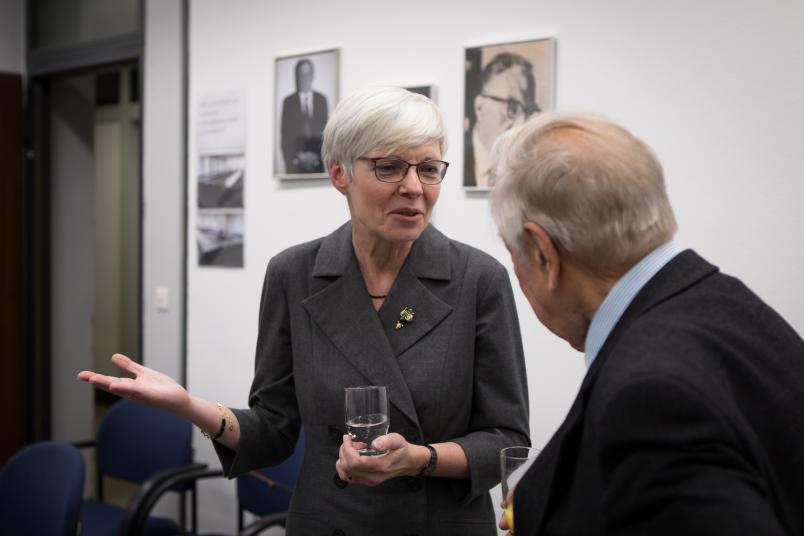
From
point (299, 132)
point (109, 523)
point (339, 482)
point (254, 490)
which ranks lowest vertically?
point (109, 523)

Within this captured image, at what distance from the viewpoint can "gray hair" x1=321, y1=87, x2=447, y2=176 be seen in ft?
5.16

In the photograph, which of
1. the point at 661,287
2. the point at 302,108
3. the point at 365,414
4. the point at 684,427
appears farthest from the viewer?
the point at 302,108

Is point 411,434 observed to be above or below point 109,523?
above

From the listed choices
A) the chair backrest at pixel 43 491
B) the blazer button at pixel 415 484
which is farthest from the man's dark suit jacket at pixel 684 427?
the chair backrest at pixel 43 491

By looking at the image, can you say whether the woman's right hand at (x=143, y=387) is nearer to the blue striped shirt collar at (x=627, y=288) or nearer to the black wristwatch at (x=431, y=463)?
the black wristwatch at (x=431, y=463)

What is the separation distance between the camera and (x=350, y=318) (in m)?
1.67

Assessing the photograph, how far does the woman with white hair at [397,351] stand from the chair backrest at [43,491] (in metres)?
1.26

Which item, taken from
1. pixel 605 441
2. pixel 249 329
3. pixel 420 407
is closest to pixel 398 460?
pixel 420 407

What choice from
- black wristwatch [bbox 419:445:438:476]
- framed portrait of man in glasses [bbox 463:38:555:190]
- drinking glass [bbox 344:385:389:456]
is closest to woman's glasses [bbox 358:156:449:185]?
drinking glass [bbox 344:385:389:456]

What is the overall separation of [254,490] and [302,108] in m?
1.58

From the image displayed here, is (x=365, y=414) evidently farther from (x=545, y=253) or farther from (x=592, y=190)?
(x=592, y=190)

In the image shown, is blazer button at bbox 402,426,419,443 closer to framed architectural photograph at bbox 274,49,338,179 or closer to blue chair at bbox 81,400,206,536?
framed architectural photograph at bbox 274,49,338,179

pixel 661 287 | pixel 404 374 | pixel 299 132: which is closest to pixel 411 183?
pixel 404 374

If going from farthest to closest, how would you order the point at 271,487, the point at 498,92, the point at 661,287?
the point at 271,487 → the point at 498,92 → the point at 661,287
